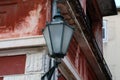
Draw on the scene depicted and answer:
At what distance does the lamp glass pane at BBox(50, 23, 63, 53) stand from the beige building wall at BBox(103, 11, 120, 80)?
12741mm

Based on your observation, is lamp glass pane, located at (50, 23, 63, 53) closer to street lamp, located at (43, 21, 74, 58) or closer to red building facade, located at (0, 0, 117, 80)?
street lamp, located at (43, 21, 74, 58)

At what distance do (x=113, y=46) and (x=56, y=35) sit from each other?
1323 centimetres

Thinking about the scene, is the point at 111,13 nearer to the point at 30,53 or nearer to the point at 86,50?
the point at 86,50

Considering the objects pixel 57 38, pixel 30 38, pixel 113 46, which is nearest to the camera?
pixel 57 38

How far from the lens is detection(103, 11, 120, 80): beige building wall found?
59.6 feet

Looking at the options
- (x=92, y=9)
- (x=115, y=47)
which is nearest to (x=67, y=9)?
(x=92, y=9)

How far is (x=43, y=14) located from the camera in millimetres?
7648

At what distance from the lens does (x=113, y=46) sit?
18.6m

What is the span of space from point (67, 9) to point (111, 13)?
20.8ft

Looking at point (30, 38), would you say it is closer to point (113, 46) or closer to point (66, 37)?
point (66, 37)

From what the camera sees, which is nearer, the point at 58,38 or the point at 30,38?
the point at 58,38

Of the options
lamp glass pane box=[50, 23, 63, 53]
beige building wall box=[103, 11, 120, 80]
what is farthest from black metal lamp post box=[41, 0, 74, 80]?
beige building wall box=[103, 11, 120, 80]

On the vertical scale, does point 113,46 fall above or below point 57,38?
below

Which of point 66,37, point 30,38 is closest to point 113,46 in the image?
point 30,38
